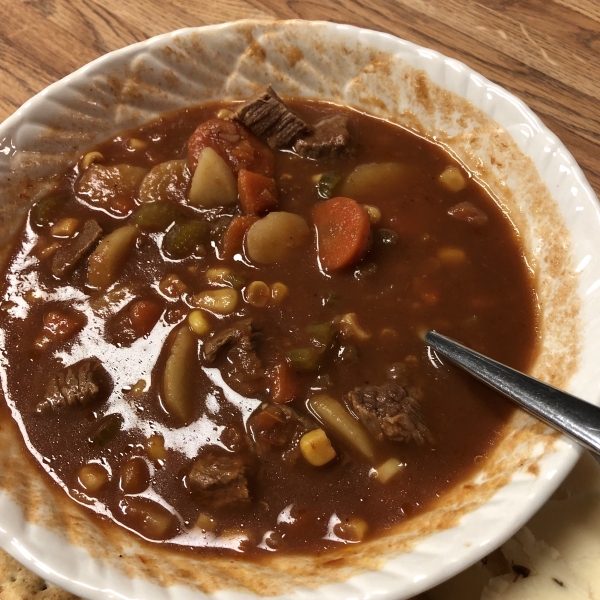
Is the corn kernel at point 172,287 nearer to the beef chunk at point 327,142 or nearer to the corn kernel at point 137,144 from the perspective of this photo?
the corn kernel at point 137,144

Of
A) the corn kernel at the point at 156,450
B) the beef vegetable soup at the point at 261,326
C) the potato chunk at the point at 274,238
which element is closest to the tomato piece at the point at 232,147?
the beef vegetable soup at the point at 261,326

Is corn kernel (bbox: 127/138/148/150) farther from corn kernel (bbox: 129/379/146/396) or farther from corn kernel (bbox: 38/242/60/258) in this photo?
corn kernel (bbox: 129/379/146/396)

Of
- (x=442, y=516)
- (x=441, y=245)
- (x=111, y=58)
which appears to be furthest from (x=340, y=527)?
(x=111, y=58)

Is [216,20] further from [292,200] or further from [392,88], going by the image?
[292,200]

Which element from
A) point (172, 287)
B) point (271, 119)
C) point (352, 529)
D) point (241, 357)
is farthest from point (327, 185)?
point (352, 529)

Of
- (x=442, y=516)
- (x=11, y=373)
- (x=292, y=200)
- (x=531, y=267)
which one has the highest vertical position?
(x=531, y=267)

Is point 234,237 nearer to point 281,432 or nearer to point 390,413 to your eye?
point 281,432

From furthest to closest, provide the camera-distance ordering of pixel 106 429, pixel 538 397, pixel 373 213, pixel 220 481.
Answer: pixel 373 213 < pixel 106 429 < pixel 220 481 < pixel 538 397
